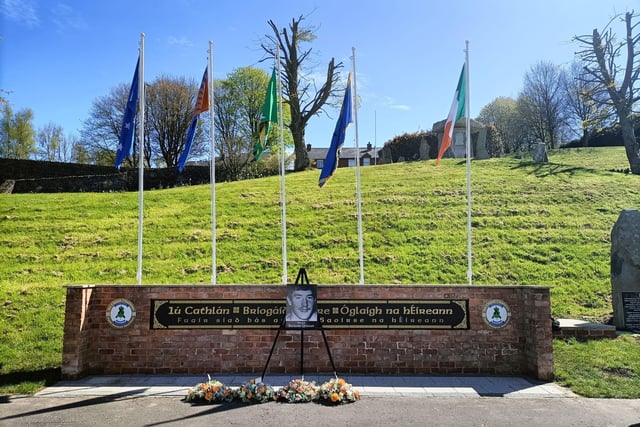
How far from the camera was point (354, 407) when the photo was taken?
6.25 m

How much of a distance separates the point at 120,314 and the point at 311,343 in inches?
127

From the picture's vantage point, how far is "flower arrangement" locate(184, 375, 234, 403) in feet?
21.2

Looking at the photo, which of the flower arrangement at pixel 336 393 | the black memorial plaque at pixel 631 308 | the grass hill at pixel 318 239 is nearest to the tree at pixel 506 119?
the grass hill at pixel 318 239

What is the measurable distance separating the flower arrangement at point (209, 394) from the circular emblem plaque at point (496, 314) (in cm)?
438

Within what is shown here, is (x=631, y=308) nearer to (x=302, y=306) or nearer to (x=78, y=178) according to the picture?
(x=302, y=306)

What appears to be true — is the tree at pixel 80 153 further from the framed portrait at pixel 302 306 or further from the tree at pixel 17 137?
the framed portrait at pixel 302 306

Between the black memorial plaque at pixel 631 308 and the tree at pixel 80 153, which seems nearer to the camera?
the black memorial plaque at pixel 631 308

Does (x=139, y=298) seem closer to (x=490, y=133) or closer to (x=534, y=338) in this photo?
(x=534, y=338)

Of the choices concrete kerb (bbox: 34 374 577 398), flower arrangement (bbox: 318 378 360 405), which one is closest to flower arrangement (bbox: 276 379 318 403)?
flower arrangement (bbox: 318 378 360 405)

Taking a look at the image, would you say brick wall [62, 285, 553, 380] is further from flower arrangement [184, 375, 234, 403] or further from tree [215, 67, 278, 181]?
tree [215, 67, 278, 181]

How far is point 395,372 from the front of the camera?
785 centimetres

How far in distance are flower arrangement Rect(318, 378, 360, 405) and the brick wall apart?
4.00ft

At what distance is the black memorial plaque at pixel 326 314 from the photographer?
7887 millimetres

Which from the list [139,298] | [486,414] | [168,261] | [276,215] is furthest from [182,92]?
[486,414]
